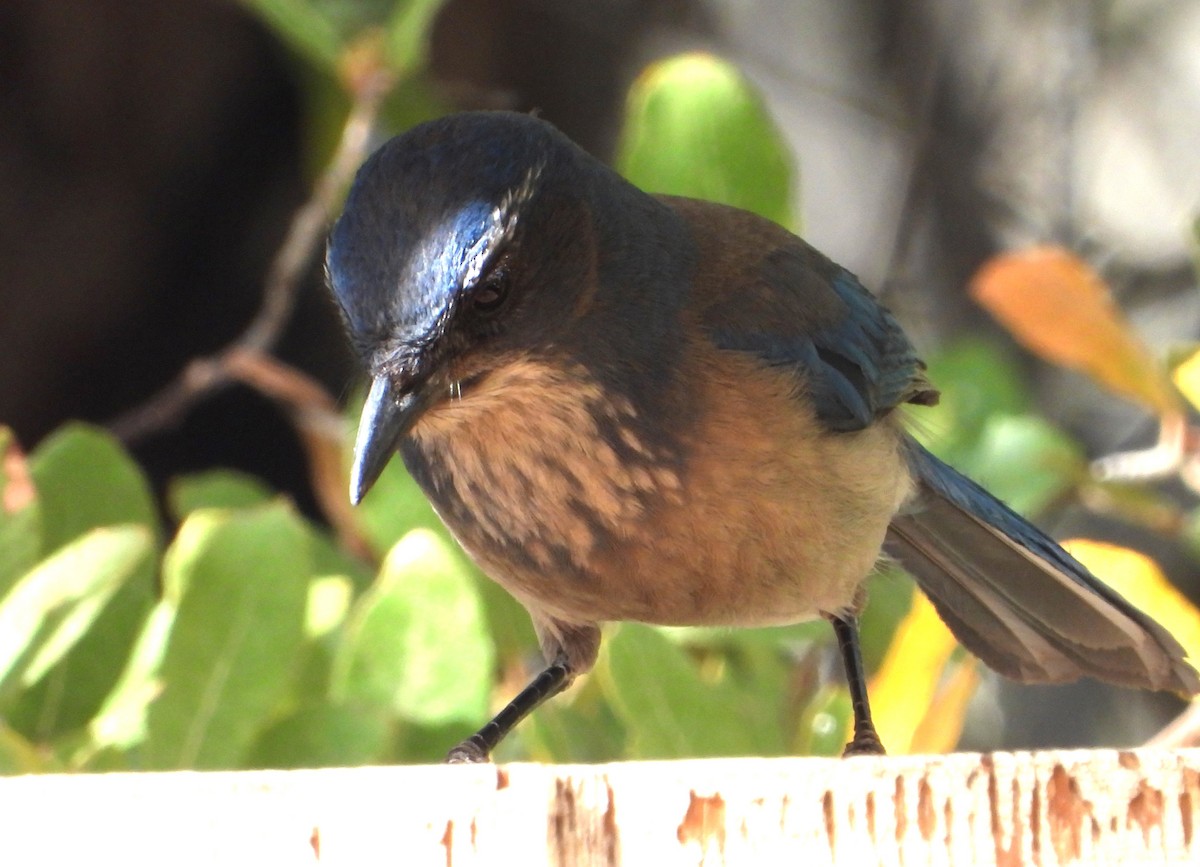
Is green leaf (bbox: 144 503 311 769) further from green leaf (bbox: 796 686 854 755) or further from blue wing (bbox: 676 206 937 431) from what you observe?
green leaf (bbox: 796 686 854 755)

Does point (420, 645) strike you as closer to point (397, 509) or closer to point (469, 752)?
point (469, 752)

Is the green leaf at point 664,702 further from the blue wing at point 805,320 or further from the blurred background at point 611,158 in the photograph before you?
the blurred background at point 611,158

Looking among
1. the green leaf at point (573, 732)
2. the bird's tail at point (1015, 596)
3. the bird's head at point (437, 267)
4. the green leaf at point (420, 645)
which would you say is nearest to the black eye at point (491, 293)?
the bird's head at point (437, 267)

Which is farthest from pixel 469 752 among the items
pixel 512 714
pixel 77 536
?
pixel 77 536

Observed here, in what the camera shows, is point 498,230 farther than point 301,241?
No

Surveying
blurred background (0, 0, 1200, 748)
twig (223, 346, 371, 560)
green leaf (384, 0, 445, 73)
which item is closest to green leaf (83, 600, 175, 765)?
twig (223, 346, 371, 560)

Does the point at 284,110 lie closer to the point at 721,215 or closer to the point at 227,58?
the point at 227,58
